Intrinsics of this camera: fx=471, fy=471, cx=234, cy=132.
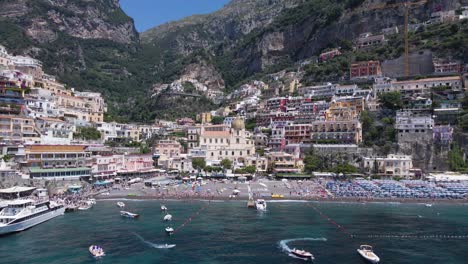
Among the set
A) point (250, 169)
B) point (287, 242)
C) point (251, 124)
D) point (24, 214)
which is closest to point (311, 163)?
point (250, 169)

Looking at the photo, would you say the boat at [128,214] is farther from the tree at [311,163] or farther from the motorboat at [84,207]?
the tree at [311,163]

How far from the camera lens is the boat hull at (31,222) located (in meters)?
42.2

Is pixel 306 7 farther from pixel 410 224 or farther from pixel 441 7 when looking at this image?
pixel 410 224

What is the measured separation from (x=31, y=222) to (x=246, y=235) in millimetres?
20909

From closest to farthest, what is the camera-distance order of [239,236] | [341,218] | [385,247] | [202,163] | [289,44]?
[385,247], [239,236], [341,218], [202,163], [289,44]

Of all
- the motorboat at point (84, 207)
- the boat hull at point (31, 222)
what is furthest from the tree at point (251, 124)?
the boat hull at point (31, 222)

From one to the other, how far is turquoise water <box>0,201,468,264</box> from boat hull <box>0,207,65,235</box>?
2.35 ft

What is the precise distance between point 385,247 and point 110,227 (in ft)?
82.6

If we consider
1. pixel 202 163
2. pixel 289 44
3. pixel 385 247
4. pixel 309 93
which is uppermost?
pixel 289 44

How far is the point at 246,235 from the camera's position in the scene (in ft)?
138

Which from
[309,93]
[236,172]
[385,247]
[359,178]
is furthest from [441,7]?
[385,247]

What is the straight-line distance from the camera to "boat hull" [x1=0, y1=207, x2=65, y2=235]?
4216 cm

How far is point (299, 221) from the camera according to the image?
4809cm

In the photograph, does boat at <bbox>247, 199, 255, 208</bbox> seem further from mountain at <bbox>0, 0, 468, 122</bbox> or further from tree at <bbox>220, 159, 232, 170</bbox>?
mountain at <bbox>0, 0, 468, 122</bbox>
